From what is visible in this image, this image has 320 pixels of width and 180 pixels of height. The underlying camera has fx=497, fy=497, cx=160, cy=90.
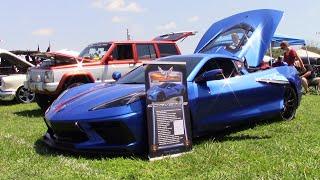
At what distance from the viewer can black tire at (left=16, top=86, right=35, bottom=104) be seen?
14.4 meters

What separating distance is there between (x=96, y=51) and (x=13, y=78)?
320cm

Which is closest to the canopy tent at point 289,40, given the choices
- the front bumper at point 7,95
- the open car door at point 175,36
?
the open car door at point 175,36

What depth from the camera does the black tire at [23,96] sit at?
47.1 ft

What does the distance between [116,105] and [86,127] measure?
0.44 metres

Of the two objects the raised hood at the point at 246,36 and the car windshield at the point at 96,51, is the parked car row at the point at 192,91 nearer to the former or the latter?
the raised hood at the point at 246,36

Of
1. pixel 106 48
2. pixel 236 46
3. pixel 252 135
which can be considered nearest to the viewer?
pixel 252 135

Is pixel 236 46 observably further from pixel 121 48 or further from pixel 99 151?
pixel 99 151

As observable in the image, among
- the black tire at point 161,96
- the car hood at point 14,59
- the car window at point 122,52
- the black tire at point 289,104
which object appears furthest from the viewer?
the car hood at point 14,59

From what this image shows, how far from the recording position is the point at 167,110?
6043 millimetres

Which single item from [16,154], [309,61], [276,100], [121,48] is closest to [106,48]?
[121,48]

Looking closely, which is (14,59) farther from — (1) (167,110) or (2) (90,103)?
(1) (167,110)

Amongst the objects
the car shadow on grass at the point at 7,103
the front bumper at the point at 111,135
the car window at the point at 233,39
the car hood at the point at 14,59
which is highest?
the car window at the point at 233,39

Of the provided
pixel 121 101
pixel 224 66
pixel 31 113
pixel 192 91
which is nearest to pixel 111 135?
pixel 121 101

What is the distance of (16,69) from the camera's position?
50.2ft
